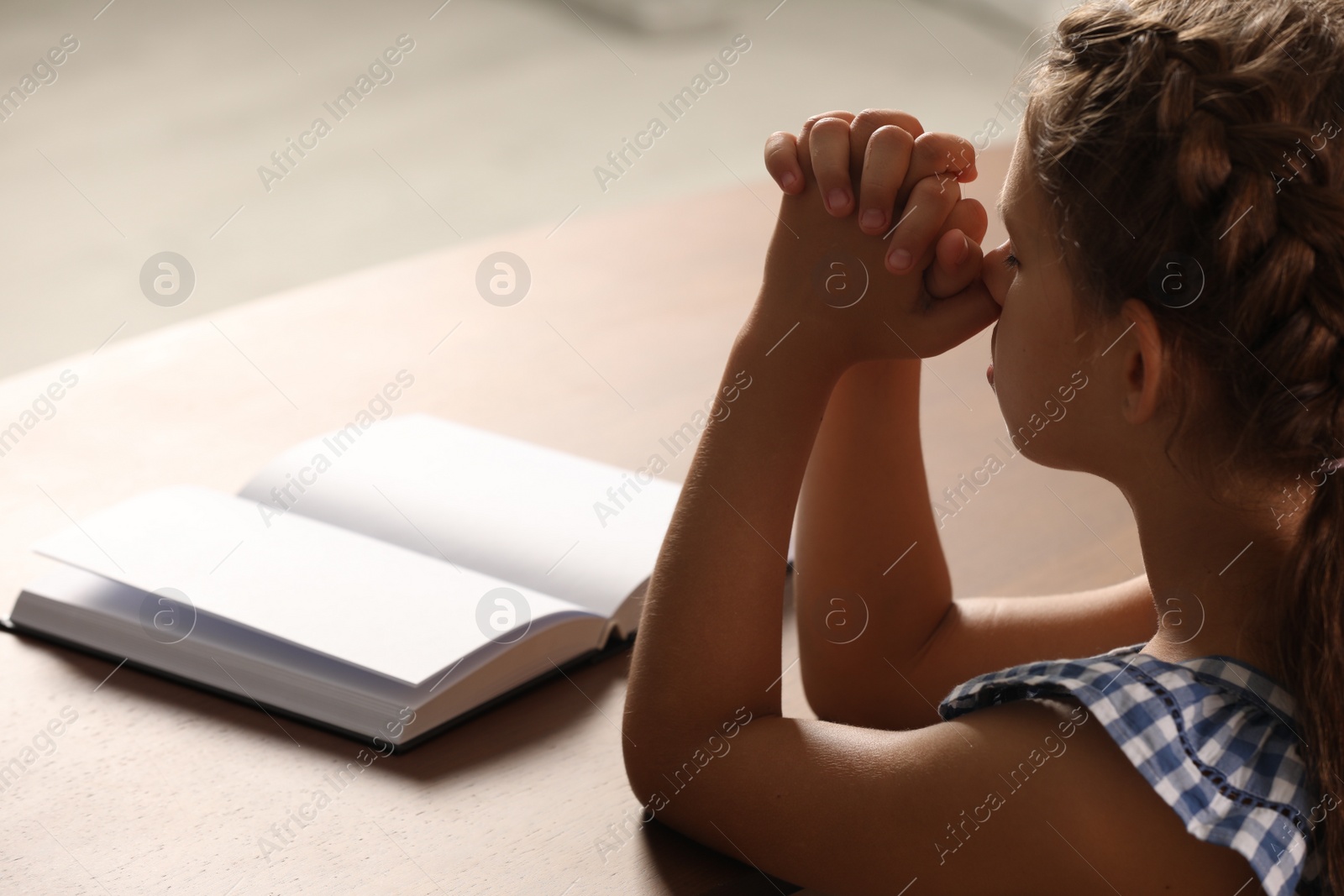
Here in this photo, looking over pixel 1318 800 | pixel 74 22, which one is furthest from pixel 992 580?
pixel 74 22

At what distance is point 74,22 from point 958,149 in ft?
18.7

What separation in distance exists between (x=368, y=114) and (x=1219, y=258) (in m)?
4.99

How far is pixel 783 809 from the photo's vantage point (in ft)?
2.65

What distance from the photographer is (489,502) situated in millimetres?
1134

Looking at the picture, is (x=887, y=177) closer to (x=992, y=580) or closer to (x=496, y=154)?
(x=992, y=580)

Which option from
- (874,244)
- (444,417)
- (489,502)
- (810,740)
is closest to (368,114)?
(444,417)

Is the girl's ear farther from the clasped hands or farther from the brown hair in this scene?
the clasped hands

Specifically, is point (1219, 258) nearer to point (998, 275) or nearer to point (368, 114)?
point (998, 275)

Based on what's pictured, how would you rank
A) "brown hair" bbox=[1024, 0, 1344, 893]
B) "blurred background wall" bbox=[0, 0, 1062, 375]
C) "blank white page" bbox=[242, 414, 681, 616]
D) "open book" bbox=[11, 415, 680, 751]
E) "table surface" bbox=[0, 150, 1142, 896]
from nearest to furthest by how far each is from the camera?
"brown hair" bbox=[1024, 0, 1344, 893], "table surface" bbox=[0, 150, 1142, 896], "open book" bbox=[11, 415, 680, 751], "blank white page" bbox=[242, 414, 681, 616], "blurred background wall" bbox=[0, 0, 1062, 375]

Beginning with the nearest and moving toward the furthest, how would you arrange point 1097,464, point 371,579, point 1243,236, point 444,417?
point 1243,236 < point 1097,464 < point 371,579 < point 444,417

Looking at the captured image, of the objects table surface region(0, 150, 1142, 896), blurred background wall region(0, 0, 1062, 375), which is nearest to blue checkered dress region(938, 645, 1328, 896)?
table surface region(0, 150, 1142, 896)

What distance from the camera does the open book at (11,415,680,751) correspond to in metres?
0.94

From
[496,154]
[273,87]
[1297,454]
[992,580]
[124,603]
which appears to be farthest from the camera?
[273,87]

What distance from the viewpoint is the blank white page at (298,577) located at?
945mm
